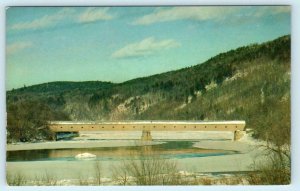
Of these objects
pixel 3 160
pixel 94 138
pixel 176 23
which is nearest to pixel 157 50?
pixel 176 23

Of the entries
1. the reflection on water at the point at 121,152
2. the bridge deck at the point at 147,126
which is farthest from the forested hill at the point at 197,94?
the reflection on water at the point at 121,152

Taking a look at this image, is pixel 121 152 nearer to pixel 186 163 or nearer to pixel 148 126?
pixel 148 126

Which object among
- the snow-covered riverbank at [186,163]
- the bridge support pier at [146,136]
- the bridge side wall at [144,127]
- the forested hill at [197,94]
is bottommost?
the snow-covered riverbank at [186,163]

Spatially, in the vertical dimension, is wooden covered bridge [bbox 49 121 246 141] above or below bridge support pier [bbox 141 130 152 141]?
above

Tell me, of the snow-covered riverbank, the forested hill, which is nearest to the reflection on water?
the snow-covered riverbank

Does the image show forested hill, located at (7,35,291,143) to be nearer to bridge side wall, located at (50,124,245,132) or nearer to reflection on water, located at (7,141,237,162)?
bridge side wall, located at (50,124,245,132)

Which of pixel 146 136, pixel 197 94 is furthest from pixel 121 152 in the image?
pixel 197 94

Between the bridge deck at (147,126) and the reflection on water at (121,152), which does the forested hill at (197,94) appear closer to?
the bridge deck at (147,126)
